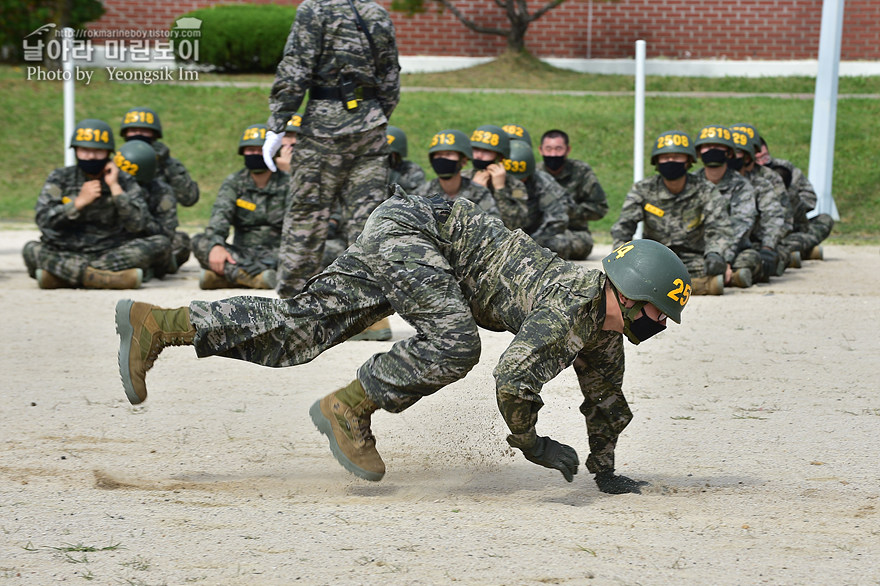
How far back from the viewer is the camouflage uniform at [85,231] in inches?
398

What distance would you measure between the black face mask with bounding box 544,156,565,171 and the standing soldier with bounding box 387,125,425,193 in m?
1.61

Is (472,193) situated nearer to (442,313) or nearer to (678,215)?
(678,215)

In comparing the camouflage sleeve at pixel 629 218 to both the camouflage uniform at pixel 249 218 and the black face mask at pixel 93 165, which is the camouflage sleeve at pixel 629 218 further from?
the black face mask at pixel 93 165

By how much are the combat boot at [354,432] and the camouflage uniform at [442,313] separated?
96mm

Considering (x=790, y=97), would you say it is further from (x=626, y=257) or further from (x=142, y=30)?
(x=626, y=257)

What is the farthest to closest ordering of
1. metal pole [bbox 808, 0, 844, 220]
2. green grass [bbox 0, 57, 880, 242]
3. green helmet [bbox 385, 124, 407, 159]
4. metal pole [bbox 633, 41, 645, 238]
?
1. green grass [bbox 0, 57, 880, 242]
2. metal pole [bbox 808, 0, 844, 220]
3. metal pole [bbox 633, 41, 645, 238]
4. green helmet [bbox 385, 124, 407, 159]

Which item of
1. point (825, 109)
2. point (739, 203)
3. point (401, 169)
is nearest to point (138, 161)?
point (401, 169)

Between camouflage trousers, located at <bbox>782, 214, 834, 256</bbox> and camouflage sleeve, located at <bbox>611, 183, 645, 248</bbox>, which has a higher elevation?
camouflage sleeve, located at <bbox>611, 183, 645, 248</bbox>

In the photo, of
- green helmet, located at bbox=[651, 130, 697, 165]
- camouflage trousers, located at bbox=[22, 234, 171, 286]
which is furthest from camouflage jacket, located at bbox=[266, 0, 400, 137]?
green helmet, located at bbox=[651, 130, 697, 165]

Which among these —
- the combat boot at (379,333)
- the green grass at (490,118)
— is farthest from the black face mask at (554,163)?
the combat boot at (379,333)

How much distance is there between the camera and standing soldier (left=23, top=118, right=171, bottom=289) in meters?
10.1

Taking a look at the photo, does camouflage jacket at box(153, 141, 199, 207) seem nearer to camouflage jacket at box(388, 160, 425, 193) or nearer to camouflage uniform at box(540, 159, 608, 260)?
camouflage jacket at box(388, 160, 425, 193)

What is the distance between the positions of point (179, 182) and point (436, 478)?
823 centimetres

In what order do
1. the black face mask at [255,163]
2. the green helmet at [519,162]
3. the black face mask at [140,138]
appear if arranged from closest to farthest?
the black face mask at [255,163]
the green helmet at [519,162]
the black face mask at [140,138]
